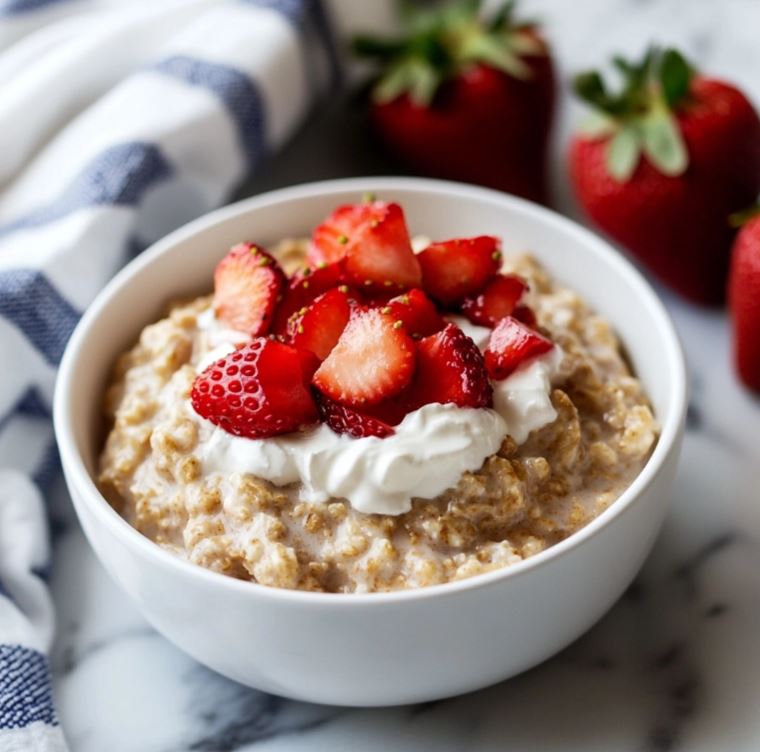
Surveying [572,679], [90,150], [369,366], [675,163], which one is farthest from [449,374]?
[90,150]

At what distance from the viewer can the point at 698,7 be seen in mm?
3012

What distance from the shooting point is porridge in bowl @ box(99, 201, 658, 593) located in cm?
162

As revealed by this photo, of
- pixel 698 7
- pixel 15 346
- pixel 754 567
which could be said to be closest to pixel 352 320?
pixel 15 346

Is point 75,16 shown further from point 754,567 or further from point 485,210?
point 754,567

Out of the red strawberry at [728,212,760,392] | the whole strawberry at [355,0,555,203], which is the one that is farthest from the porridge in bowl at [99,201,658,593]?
the whole strawberry at [355,0,555,203]

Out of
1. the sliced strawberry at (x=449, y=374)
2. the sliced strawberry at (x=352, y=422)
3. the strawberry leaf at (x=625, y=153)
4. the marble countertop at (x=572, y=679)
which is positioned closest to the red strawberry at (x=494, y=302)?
the sliced strawberry at (x=449, y=374)

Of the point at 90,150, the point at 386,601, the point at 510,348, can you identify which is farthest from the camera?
the point at 90,150

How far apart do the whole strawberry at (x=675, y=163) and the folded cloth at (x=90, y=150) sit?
0.63m

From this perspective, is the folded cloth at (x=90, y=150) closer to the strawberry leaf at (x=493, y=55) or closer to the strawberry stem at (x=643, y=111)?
the strawberry leaf at (x=493, y=55)

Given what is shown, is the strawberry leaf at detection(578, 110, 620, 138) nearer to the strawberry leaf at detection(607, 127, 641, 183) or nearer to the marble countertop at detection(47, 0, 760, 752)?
the strawberry leaf at detection(607, 127, 641, 183)

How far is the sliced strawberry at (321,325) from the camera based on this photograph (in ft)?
5.72

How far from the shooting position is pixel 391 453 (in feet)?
5.30

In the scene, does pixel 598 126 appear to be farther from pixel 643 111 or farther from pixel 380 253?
pixel 380 253

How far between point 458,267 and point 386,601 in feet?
1.90
